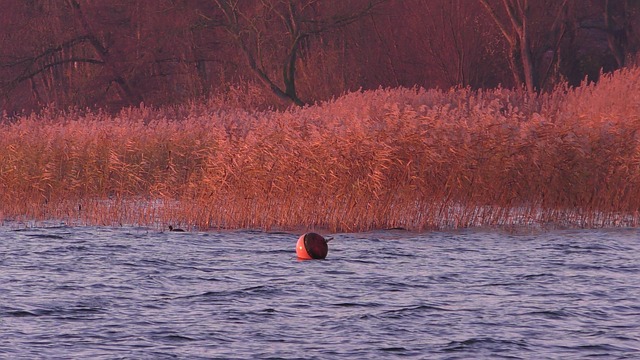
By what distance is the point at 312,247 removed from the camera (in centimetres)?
1484

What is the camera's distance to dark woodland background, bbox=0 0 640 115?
32906 millimetres

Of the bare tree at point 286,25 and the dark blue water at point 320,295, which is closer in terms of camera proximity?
the dark blue water at point 320,295

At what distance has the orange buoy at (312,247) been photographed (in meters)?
14.8

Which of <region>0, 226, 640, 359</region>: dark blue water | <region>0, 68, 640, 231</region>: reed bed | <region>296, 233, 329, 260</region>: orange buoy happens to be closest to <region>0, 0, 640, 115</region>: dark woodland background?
<region>0, 68, 640, 231</region>: reed bed

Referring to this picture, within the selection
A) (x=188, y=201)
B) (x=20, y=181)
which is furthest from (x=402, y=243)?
(x=20, y=181)

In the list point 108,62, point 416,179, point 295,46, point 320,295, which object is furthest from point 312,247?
point 108,62

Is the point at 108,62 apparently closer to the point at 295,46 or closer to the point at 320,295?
the point at 295,46

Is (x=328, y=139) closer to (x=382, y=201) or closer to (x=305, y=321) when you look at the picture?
(x=382, y=201)

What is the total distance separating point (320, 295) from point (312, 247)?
2534mm

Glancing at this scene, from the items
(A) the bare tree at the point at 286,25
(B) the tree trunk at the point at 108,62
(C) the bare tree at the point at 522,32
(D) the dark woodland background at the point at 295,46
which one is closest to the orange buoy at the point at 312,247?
(C) the bare tree at the point at 522,32

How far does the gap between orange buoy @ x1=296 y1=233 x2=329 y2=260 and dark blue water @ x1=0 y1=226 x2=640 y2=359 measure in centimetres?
19

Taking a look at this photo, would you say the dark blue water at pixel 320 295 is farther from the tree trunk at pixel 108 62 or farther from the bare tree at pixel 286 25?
the tree trunk at pixel 108 62

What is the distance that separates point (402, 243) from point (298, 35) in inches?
744

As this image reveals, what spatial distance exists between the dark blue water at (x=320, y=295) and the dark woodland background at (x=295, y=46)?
15.9m
